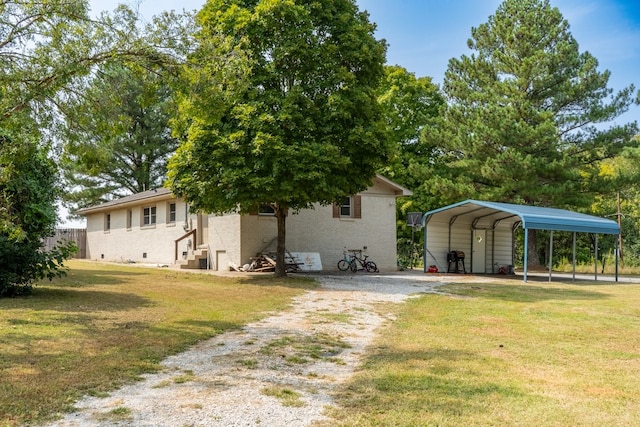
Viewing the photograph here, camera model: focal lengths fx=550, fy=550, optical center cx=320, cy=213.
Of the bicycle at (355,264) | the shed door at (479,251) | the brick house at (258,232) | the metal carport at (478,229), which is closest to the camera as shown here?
the metal carport at (478,229)

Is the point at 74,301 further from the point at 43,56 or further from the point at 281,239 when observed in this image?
the point at 281,239

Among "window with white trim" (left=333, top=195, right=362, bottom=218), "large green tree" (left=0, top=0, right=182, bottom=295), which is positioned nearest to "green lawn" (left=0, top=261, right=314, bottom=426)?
"large green tree" (left=0, top=0, right=182, bottom=295)

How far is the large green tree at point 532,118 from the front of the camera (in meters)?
24.5

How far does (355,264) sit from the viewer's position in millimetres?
20828

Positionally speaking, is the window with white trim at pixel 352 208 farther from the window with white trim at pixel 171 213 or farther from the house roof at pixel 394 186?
the window with white trim at pixel 171 213

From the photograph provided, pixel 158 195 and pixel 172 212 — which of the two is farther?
pixel 172 212

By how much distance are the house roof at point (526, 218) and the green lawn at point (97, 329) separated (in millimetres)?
7664

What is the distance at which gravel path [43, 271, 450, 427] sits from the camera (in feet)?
12.9

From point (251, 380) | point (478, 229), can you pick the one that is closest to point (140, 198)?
point (478, 229)

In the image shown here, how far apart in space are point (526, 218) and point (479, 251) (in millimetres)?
6660

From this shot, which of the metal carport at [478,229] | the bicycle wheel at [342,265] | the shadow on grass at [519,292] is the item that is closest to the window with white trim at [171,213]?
the bicycle wheel at [342,265]

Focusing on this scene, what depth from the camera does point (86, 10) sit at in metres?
6.36

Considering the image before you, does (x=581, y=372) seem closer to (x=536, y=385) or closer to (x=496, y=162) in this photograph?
(x=536, y=385)

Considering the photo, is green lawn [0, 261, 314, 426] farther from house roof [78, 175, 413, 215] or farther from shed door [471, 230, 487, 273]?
shed door [471, 230, 487, 273]
